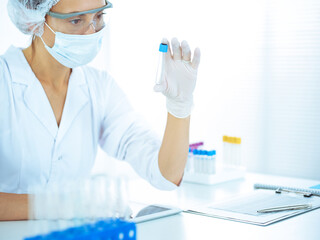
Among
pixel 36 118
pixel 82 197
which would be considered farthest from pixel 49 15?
pixel 82 197

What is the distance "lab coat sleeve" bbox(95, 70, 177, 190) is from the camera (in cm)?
187

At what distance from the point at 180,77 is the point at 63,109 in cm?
57

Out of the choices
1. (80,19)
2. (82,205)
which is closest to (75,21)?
(80,19)

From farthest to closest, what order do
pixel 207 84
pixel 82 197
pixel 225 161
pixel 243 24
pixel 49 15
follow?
1. pixel 207 84
2. pixel 243 24
3. pixel 225 161
4. pixel 49 15
5. pixel 82 197

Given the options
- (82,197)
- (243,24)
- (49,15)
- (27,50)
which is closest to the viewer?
(82,197)

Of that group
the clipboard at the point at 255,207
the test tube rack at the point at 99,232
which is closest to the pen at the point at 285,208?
the clipboard at the point at 255,207

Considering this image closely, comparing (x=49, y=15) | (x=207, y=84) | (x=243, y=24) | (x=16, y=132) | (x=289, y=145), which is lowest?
(x=289, y=145)

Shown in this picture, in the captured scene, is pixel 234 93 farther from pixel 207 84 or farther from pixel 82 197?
→ pixel 82 197

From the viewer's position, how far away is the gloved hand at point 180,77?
1.72 m

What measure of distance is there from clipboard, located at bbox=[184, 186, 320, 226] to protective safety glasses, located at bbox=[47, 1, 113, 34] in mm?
849

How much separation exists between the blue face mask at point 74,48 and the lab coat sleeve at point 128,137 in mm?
264

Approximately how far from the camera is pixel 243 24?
3.32m

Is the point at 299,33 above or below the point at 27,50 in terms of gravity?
above

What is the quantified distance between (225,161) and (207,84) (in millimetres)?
1271
